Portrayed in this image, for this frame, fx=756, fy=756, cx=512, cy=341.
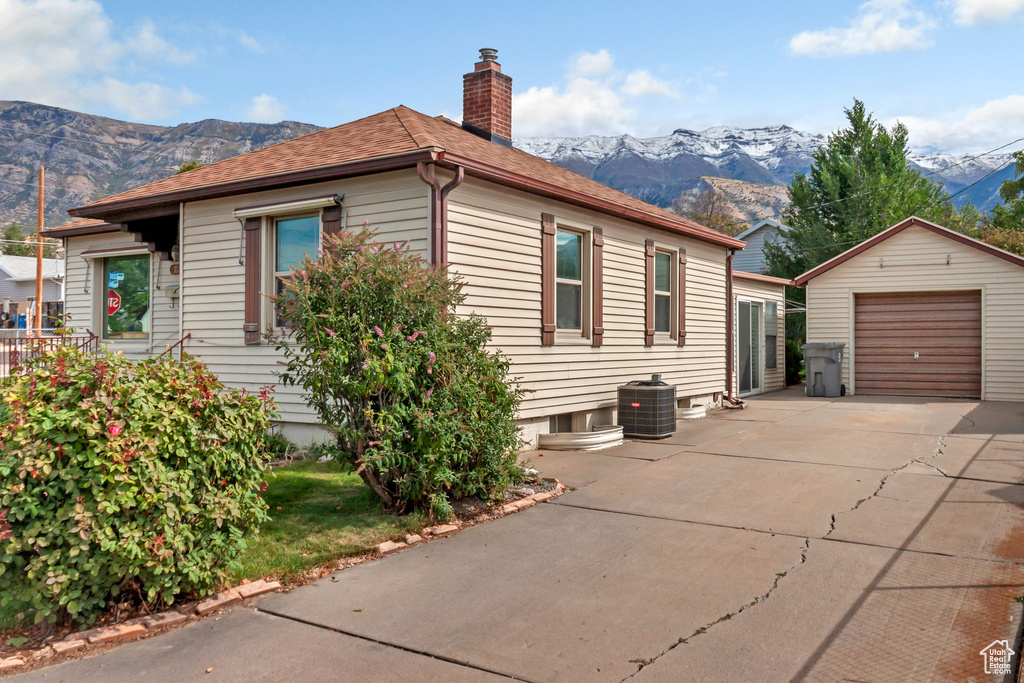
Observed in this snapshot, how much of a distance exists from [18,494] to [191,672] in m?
1.44

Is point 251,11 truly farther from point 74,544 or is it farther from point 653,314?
point 74,544

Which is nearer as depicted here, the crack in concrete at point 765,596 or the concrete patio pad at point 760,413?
the crack in concrete at point 765,596

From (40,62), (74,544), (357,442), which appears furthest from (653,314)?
(40,62)

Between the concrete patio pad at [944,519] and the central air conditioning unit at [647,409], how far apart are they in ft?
11.1

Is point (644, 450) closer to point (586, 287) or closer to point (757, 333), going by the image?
point (586, 287)

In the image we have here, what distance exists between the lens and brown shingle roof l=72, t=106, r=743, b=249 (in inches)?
347

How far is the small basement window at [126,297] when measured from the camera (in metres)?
12.5

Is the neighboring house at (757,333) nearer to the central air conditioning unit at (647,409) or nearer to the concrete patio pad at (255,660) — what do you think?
the central air conditioning unit at (647,409)

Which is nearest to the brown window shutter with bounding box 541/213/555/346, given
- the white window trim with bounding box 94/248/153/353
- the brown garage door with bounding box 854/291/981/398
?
the white window trim with bounding box 94/248/153/353

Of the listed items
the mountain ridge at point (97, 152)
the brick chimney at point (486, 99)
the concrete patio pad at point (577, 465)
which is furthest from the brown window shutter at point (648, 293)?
the mountain ridge at point (97, 152)

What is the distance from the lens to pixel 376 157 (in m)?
8.31

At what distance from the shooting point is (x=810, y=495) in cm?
710

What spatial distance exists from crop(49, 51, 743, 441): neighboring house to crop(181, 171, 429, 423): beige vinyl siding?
0.02 meters

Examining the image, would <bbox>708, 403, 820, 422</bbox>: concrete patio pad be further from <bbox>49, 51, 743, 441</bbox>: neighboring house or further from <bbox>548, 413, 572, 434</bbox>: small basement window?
<bbox>548, 413, 572, 434</bbox>: small basement window
